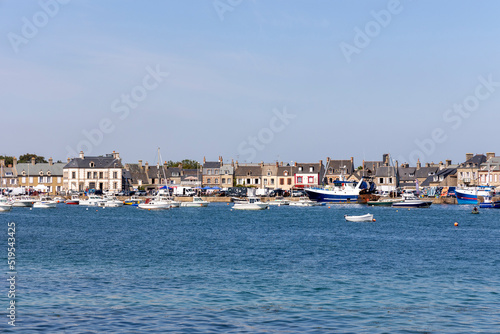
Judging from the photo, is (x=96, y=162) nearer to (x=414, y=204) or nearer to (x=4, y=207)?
(x=4, y=207)

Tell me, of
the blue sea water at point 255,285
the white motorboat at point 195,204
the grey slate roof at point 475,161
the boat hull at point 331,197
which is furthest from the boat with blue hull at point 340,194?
the blue sea water at point 255,285

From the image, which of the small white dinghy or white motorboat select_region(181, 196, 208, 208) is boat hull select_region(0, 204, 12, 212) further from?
the small white dinghy

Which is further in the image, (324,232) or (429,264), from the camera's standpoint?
(324,232)

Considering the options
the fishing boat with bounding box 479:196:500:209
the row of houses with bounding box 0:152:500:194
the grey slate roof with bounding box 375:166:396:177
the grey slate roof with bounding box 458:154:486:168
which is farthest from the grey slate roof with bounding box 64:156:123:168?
the fishing boat with bounding box 479:196:500:209

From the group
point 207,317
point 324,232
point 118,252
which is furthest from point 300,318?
point 324,232

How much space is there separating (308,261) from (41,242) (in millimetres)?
23453

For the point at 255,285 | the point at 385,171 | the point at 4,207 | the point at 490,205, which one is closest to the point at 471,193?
the point at 490,205

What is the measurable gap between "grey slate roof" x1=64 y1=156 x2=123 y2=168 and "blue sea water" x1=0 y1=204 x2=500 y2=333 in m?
111

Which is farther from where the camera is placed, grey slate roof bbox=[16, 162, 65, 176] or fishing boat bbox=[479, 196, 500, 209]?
grey slate roof bbox=[16, 162, 65, 176]

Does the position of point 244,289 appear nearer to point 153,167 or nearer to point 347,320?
point 347,320

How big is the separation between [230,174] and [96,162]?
119 ft

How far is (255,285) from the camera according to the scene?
30.9m

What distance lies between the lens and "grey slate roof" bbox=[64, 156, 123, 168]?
165750mm

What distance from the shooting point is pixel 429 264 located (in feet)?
128
